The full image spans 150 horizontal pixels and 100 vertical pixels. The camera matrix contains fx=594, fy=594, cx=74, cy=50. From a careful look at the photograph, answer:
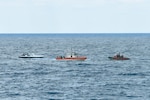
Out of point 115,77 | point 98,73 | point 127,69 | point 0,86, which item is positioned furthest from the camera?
point 127,69

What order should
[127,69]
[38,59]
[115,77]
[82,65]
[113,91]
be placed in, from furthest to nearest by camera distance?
1. [38,59]
2. [82,65]
3. [127,69]
4. [115,77]
5. [113,91]

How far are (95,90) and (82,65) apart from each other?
46146 mm

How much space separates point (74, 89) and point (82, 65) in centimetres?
4522

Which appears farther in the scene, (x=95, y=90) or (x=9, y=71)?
(x=9, y=71)

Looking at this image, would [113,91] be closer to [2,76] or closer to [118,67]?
[2,76]

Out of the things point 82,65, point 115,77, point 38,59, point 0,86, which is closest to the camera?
point 0,86

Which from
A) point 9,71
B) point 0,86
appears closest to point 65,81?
point 0,86

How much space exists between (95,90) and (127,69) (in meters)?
36.3

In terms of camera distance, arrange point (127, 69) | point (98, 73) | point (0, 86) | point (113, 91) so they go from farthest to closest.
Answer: point (127, 69) → point (98, 73) → point (0, 86) → point (113, 91)

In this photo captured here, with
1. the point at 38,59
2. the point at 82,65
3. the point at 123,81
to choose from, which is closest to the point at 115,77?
the point at 123,81

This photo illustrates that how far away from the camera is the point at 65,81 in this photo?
323ft

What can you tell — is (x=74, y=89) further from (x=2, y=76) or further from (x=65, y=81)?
(x=2, y=76)

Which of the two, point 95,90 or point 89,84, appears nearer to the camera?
point 95,90

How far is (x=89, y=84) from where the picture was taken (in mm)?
94062
